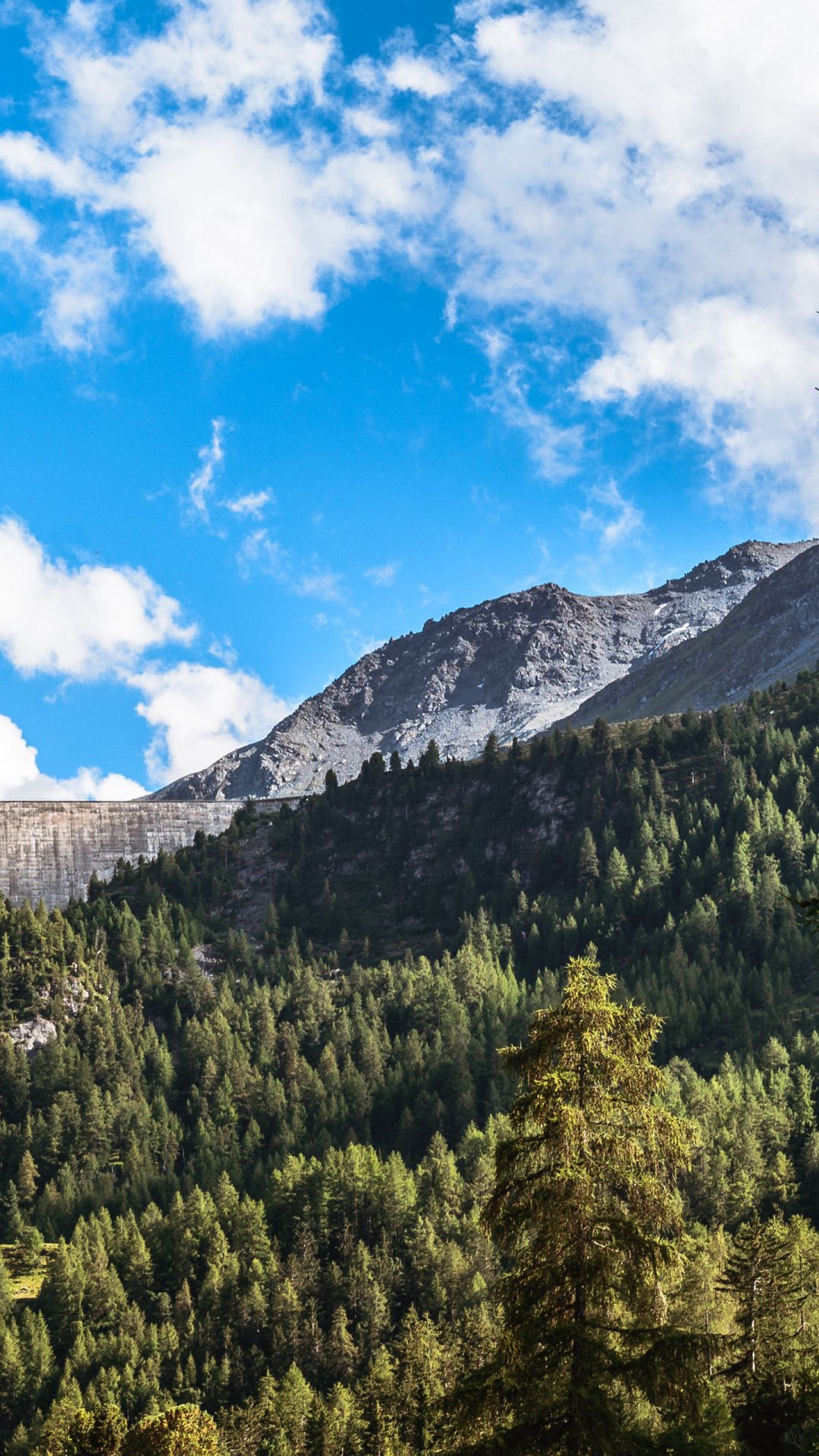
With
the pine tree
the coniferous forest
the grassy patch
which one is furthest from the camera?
the grassy patch

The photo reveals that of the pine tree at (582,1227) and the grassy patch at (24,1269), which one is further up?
the pine tree at (582,1227)

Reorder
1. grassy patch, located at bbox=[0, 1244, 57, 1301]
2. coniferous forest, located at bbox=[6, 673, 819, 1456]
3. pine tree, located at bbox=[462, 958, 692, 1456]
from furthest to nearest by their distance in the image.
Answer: grassy patch, located at bbox=[0, 1244, 57, 1301], coniferous forest, located at bbox=[6, 673, 819, 1456], pine tree, located at bbox=[462, 958, 692, 1456]

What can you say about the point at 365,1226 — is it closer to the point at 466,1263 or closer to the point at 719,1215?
the point at 466,1263

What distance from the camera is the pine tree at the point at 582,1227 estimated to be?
28172mm

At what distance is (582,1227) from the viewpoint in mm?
29469

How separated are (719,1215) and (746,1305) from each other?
81580 millimetres

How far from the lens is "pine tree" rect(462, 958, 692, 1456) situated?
28.2m

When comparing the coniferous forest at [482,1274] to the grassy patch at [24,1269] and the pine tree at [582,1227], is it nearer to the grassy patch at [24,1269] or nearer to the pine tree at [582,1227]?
the pine tree at [582,1227]

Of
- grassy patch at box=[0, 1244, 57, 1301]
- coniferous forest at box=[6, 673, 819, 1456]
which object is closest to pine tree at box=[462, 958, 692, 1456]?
coniferous forest at box=[6, 673, 819, 1456]

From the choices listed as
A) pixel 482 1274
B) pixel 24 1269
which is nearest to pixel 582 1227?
pixel 482 1274

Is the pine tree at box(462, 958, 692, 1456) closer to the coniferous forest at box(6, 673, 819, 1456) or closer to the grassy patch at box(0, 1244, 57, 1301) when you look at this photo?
the coniferous forest at box(6, 673, 819, 1456)

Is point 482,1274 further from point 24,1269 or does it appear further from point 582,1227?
point 582,1227

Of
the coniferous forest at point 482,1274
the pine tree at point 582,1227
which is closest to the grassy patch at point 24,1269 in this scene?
the coniferous forest at point 482,1274

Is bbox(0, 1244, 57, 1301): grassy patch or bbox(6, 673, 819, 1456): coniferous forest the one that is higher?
bbox(6, 673, 819, 1456): coniferous forest
